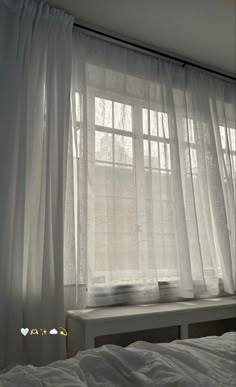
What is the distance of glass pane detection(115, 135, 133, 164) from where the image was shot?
87.4 inches

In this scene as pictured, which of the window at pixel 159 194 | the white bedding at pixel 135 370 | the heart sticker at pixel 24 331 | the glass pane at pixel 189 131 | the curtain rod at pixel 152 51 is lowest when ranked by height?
the heart sticker at pixel 24 331

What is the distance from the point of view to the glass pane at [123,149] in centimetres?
222

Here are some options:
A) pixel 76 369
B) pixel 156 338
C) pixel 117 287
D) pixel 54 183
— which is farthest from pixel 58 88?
pixel 156 338

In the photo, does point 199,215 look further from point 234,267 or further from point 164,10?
point 164,10

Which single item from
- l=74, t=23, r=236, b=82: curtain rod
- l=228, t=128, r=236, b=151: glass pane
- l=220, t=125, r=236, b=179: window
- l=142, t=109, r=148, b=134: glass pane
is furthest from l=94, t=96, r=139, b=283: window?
l=228, t=128, r=236, b=151: glass pane

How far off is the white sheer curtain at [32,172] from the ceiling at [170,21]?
0.22 m

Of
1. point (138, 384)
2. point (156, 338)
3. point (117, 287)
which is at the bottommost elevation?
point (156, 338)

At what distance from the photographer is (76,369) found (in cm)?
91

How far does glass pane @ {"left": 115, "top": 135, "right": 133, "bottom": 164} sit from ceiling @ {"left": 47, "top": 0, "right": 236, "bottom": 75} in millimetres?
→ 738

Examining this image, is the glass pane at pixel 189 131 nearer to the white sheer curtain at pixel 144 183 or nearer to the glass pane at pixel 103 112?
the white sheer curtain at pixel 144 183

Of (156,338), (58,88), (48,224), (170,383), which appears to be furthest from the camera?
(156,338)

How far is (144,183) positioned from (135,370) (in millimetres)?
1494

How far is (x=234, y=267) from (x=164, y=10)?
73.6 inches

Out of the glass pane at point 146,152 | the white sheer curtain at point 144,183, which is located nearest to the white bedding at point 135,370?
the white sheer curtain at point 144,183
